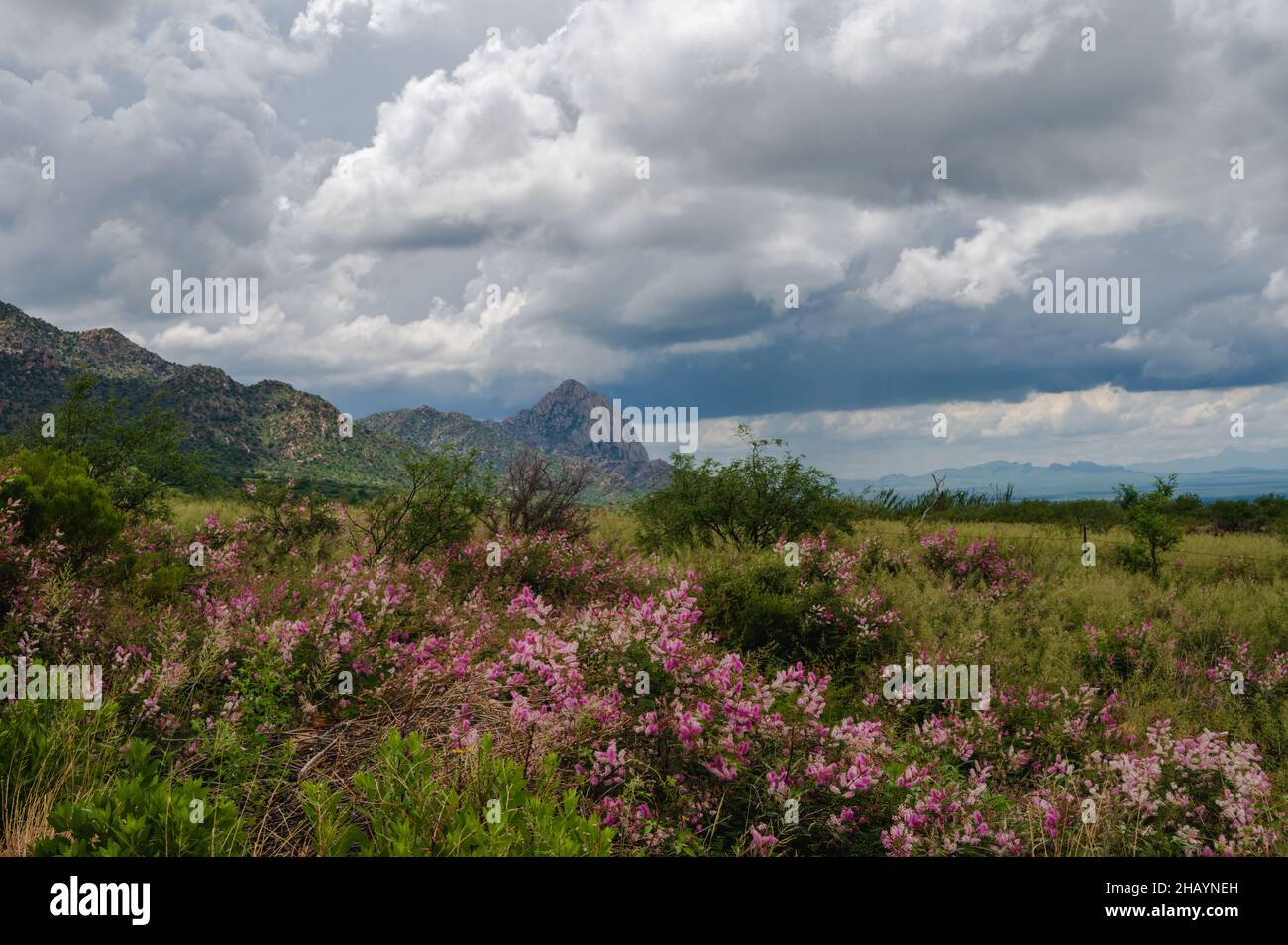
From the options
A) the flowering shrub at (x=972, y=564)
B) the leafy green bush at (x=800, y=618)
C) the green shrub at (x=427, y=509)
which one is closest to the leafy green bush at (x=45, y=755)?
the leafy green bush at (x=800, y=618)

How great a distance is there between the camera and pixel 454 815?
9.92 ft

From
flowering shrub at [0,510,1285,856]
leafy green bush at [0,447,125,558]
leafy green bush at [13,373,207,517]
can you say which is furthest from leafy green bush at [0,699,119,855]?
leafy green bush at [13,373,207,517]

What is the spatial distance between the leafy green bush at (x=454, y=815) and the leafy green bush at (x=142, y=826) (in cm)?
40

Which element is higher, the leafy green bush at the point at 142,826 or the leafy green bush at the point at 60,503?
the leafy green bush at the point at 60,503

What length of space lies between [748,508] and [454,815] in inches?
458

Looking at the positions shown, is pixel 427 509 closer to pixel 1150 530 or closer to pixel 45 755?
pixel 45 755

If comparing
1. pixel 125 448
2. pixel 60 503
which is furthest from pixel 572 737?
pixel 125 448

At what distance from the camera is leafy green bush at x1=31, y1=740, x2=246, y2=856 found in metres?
2.58

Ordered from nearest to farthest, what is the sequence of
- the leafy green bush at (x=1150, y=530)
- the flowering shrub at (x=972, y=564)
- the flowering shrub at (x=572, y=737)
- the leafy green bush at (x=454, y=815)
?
the leafy green bush at (x=454, y=815) → the flowering shrub at (x=572, y=737) → the flowering shrub at (x=972, y=564) → the leafy green bush at (x=1150, y=530)

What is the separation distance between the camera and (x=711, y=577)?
9492mm

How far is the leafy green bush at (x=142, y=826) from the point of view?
2582mm

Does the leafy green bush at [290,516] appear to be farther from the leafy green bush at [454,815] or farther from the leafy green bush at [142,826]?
the leafy green bush at [142,826]
